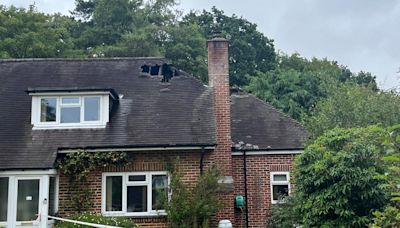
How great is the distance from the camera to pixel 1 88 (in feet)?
57.8

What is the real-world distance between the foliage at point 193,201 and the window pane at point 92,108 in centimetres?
370

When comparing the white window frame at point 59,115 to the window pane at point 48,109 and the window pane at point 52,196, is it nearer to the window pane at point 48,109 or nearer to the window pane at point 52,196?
the window pane at point 48,109

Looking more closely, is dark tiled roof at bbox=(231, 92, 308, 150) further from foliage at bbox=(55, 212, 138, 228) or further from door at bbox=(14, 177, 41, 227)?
door at bbox=(14, 177, 41, 227)

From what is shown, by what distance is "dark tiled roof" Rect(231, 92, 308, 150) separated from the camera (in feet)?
56.0

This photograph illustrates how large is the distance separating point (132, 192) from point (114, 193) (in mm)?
576

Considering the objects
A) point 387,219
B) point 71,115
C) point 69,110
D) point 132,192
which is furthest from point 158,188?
point 387,219

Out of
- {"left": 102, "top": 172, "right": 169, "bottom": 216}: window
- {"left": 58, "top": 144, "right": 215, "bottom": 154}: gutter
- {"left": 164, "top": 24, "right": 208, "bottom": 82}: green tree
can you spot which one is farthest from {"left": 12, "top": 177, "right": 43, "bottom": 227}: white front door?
{"left": 164, "top": 24, "right": 208, "bottom": 82}: green tree

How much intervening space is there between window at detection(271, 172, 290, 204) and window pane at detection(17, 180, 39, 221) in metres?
7.80

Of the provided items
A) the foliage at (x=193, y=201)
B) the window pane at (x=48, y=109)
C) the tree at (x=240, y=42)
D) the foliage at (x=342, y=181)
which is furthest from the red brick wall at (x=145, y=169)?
the tree at (x=240, y=42)

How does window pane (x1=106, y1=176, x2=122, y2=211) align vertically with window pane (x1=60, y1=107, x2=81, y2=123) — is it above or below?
below

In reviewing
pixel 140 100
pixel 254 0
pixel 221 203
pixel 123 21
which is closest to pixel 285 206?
pixel 221 203

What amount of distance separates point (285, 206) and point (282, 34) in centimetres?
3154

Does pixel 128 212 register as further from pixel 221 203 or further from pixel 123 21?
pixel 123 21

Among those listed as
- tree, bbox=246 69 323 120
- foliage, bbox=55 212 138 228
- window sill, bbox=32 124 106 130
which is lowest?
foliage, bbox=55 212 138 228
